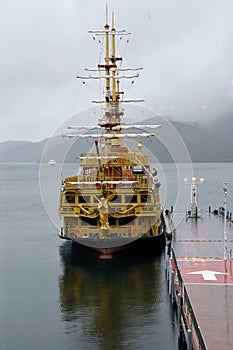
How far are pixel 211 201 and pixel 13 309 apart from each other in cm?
5960

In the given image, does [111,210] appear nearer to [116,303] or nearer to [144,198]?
[144,198]

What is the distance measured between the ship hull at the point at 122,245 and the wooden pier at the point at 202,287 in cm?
250

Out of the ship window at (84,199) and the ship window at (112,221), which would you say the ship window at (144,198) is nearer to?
the ship window at (112,221)

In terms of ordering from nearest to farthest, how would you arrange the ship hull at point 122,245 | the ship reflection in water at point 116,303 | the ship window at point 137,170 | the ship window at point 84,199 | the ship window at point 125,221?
the ship reflection in water at point 116,303 < the ship hull at point 122,245 < the ship window at point 125,221 < the ship window at point 84,199 < the ship window at point 137,170

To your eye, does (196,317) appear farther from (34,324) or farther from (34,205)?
(34,205)

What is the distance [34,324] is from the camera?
997 inches

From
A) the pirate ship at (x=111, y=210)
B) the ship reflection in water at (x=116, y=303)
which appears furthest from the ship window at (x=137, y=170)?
the ship reflection in water at (x=116, y=303)

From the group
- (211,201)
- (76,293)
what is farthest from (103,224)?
(211,201)

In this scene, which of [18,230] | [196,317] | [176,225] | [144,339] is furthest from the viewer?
[18,230]

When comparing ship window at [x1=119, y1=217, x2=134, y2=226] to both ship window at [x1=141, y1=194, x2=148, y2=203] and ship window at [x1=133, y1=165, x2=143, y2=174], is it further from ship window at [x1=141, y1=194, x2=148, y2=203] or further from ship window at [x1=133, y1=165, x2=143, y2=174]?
ship window at [x1=133, y1=165, x2=143, y2=174]

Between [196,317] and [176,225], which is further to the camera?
[176,225]

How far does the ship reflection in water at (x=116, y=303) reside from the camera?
2303 centimetres

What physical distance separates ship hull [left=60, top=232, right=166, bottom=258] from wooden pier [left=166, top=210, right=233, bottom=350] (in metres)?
2.50

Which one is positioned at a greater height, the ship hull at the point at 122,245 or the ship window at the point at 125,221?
the ship window at the point at 125,221
